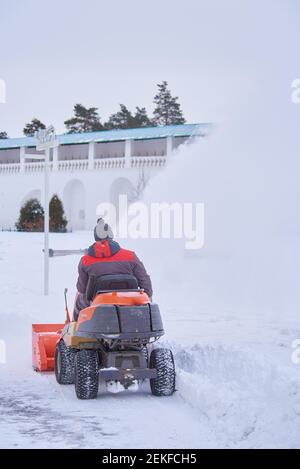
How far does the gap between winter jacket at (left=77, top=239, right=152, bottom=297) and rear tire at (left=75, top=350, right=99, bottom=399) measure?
0.78 metres

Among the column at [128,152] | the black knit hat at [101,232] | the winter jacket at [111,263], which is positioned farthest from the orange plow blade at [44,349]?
the column at [128,152]

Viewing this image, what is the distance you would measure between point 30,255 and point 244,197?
7230 millimetres

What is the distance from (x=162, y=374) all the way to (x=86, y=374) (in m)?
0.74

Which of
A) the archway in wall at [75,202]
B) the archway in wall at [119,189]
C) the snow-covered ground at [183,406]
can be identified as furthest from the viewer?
the archway in wall at [75,202]

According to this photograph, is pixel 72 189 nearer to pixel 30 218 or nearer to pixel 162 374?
pixel 30 218

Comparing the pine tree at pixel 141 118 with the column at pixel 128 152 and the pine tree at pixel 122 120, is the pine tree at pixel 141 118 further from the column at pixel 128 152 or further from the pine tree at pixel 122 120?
the column at pixel 128 152

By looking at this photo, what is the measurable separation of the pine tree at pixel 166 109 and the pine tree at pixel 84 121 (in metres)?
4.80

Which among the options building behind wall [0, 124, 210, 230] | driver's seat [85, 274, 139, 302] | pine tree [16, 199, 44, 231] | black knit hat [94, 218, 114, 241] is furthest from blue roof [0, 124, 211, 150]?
driver's seat [85, 274, 139, 302]

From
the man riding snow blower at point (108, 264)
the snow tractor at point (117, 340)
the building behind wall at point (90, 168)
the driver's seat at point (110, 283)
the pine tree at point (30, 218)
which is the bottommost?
the snow tractor at point (117, 340)

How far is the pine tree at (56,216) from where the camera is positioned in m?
41.9

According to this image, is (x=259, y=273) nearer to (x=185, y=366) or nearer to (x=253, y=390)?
(x=185, y=366)

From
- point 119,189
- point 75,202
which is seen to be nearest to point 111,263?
point 119,189

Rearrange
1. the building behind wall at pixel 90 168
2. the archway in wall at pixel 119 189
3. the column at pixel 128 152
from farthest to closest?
the archway in wall at pixel 119 189, the column at pixel 128 152, the building behind wall at pixel 90 168
